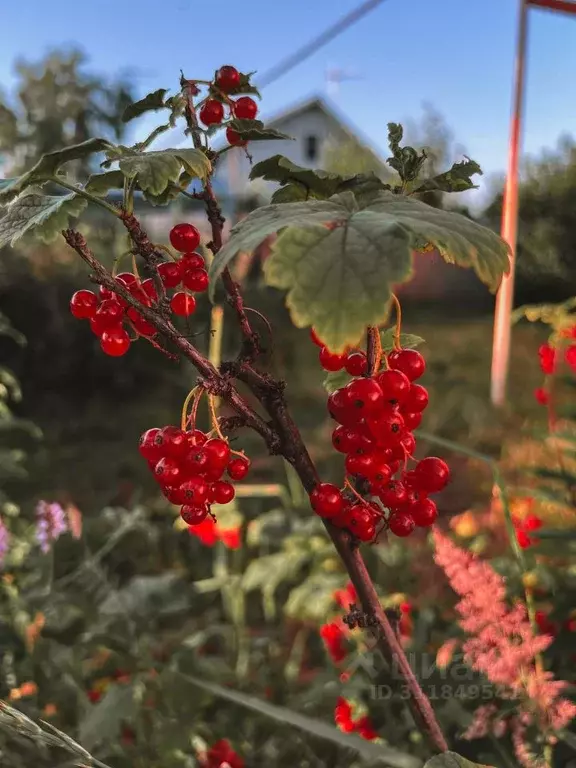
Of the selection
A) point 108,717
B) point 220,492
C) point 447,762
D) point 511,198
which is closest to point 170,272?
point 220,492

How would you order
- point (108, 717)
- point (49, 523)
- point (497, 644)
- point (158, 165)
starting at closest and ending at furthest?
point (158, 165), point (497, 644), point (108, 717), point (49, 523)

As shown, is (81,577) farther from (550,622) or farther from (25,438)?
(25,438)

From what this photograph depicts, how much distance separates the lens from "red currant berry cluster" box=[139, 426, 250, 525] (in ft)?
1.01

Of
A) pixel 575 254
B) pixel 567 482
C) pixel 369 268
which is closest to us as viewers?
pixel 369 268

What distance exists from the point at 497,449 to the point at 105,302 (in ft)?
6.05

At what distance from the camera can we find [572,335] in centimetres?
73

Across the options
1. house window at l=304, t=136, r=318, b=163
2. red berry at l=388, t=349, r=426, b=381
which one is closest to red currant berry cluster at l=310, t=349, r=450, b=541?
red berry at l=388, t=349, r=426, b=381

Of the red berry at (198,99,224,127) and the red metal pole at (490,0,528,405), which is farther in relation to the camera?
the red metal pole at (490,0,528,405)

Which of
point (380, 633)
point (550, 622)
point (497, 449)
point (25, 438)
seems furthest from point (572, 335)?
point (25, 438)

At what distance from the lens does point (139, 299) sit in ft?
1.08

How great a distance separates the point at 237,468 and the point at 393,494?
79 millimetres

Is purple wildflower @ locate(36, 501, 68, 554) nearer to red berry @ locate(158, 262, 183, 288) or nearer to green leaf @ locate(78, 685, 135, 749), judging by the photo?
green leaf @ locate(78, 685, 135, 749)

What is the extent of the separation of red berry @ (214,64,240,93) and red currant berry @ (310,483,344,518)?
0.70ft

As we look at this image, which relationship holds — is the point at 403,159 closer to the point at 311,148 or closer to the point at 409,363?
the point at 409,363
